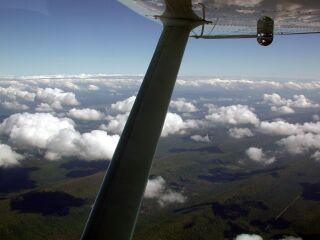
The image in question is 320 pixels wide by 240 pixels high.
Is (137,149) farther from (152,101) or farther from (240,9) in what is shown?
(240,9)

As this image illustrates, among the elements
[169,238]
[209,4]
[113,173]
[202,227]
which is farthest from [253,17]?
[202,227]

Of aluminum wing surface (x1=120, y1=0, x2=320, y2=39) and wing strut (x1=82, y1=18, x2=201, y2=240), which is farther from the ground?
aluminum wing surface (x1=120, y1=0, x2=320, y2=39)

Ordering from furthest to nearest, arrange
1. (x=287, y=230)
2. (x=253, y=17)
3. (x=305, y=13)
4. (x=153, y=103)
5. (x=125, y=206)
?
(x=287, y=230), (x=253, y=17), (x=305, y=13), (x=153, y=103), (x=125, y=206)

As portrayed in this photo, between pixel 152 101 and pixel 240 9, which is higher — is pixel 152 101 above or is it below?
below

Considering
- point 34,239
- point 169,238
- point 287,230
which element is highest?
point 287,230

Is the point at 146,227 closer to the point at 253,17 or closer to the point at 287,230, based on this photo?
the point at 287,230

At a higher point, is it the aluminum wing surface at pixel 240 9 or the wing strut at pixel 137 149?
the aluminum wing surface at pixel 240 9

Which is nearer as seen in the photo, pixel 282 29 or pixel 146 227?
pixel 282 29

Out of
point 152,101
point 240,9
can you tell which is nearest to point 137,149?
point 152,101
